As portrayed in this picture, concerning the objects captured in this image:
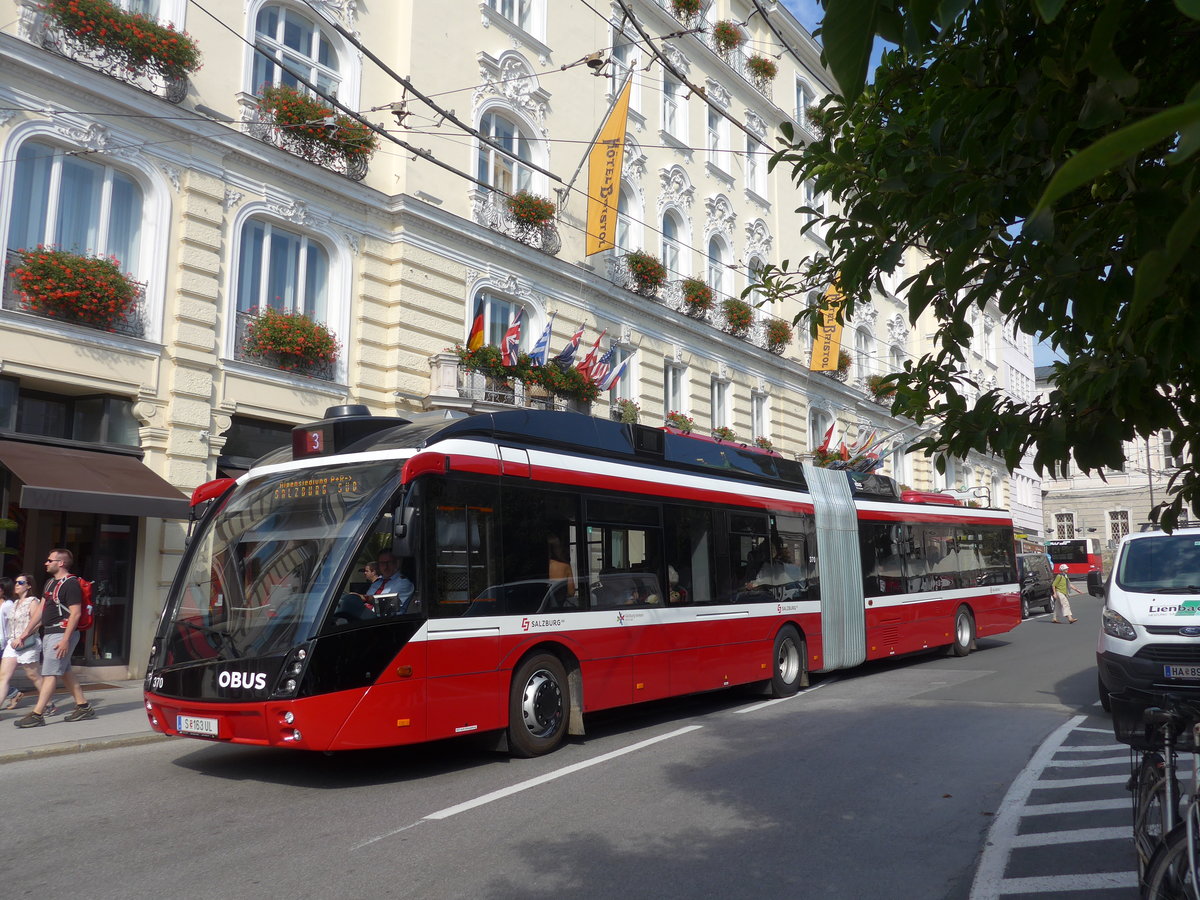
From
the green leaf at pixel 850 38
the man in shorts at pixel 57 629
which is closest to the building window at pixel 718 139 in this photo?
the man in shorts at pixel 57 629

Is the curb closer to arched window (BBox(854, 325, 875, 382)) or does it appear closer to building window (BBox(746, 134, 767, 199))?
building window (BBox(746, 134, 767, 199))

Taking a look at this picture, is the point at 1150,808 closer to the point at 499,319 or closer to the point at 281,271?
the point at 281,271

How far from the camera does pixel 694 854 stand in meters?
5.99

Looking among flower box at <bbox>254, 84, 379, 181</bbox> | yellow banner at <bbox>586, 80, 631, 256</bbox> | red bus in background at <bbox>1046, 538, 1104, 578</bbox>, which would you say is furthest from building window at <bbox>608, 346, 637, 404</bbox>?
red bus in background at <bbox>1046, 538, 1104, 578</bbox>

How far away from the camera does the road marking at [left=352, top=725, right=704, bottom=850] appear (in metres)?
6.66

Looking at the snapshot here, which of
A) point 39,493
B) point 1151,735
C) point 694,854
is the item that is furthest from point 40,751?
point 1151,735

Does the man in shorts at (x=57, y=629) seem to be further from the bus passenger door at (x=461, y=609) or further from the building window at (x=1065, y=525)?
the building window at (x=1065, y=525)

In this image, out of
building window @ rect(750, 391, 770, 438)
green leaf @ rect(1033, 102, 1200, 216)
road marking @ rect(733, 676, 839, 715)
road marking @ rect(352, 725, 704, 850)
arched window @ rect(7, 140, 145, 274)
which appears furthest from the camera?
building window @ rect(750, 391, 770, 438)

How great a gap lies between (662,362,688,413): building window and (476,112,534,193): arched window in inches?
268

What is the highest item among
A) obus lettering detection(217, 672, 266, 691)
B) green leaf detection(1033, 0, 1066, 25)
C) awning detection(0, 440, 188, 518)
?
awning detection(0, 440, 188, 518)

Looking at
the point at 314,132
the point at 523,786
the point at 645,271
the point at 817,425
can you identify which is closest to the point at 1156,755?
the point at 523,786

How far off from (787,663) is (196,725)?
8.39 metres

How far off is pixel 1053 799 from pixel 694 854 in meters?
3.18

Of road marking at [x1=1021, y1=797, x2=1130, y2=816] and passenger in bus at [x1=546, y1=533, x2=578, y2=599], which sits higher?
passenger in bus at [x1=546, y1=533, x2=578, y2=599]
